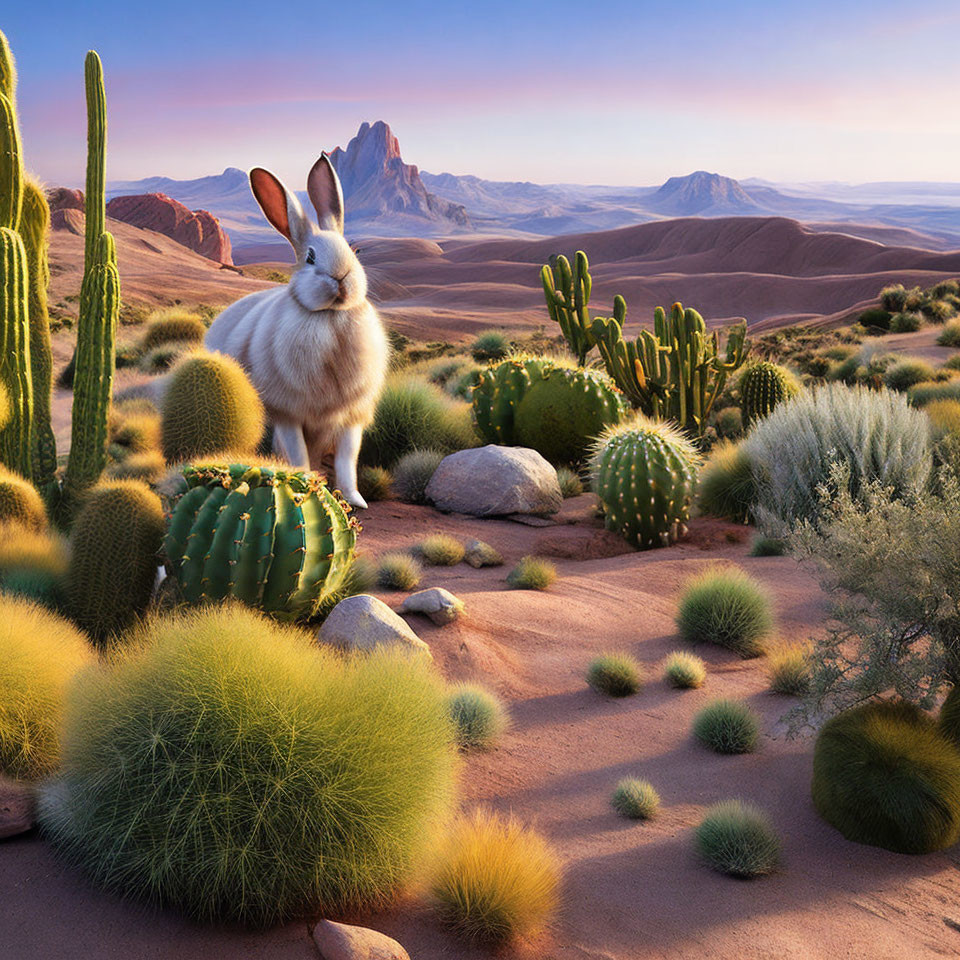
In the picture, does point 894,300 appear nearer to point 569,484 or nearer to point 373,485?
point 569,484

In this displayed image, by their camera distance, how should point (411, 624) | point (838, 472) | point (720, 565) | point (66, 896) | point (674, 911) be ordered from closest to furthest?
point (66, 896), point (674, 911), point (838, 472), point (411, 624), point (720, 565)

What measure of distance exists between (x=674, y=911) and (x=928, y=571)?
2.02 metres

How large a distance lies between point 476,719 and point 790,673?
1883 mm

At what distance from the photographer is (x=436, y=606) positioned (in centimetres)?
570

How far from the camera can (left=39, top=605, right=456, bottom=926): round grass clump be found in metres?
2.94

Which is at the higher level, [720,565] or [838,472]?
[838,472]

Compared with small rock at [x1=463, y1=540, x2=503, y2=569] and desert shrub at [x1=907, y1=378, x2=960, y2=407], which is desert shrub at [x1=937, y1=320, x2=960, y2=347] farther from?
small rock at [x1=463, y1=540, x2=503, y2=569]

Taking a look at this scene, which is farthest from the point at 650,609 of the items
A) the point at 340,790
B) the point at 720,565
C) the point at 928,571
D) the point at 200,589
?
the point at 340,790

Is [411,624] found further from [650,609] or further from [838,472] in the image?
[838,472]

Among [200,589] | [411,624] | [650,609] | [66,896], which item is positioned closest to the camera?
[66,896]

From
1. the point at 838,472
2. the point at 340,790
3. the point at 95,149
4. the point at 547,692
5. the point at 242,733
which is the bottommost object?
the point at 547,692

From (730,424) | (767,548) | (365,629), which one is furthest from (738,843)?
(730,424)

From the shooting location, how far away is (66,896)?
302cm

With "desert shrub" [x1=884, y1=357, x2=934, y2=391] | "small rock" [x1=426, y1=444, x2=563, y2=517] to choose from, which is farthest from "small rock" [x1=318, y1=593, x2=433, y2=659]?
"desert shrub" [x1=884, y1=357, x2=934, y2=391]
